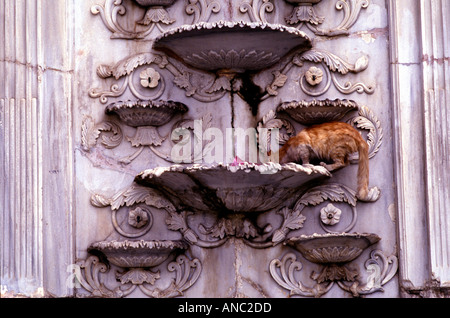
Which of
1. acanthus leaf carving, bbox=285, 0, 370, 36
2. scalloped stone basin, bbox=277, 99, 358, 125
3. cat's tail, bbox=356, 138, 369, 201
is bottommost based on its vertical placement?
cat's tail, bbox=356, 138, 369, 201

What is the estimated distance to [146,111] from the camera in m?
5.84

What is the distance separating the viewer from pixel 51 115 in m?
5.82

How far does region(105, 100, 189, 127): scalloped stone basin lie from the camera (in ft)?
19.1

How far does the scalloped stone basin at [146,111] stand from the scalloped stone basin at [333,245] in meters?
0.83

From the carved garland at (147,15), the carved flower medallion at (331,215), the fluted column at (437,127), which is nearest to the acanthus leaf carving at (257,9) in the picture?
the carved garland at (147,15)

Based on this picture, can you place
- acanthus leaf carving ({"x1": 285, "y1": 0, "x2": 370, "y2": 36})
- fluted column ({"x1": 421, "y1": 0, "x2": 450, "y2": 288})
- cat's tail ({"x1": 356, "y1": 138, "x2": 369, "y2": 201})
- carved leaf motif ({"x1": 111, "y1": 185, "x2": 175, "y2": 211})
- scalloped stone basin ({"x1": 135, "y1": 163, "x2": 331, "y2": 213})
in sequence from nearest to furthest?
scalloped stone basin ({"x1": 135, "y1": 163, "x2": 331, "y2": 213}) → fluted column ({"x1": 421, "y1": 0, "x2": 450, "y2": 288}) → cat's tail ({"x1": 356, "y1": 138, "x2": 369, "y2": 201}) → carved leaf motif ({"x1": 111, "y1": 185, "x2": 175, "y2": 211}) → acanthus leaf carving ({"x1": 285, "y1": 0, "x2": 370, "y2": 36})

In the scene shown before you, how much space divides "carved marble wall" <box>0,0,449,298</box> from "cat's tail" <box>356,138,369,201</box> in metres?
0.05

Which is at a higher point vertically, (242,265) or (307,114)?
(307,114)

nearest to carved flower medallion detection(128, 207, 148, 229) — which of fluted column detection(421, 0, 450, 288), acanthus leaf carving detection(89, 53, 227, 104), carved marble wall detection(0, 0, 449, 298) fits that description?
carved marble wall detection(0, 0, 449, 298)

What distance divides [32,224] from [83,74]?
2.69 feet

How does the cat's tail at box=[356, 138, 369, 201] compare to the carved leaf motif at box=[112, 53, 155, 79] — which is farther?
the carved leaf motif at box=[112, 53, 155, 79]

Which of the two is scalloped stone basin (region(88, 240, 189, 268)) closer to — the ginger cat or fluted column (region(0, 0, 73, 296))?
fluted column (region(0, 0, 73, 296))
